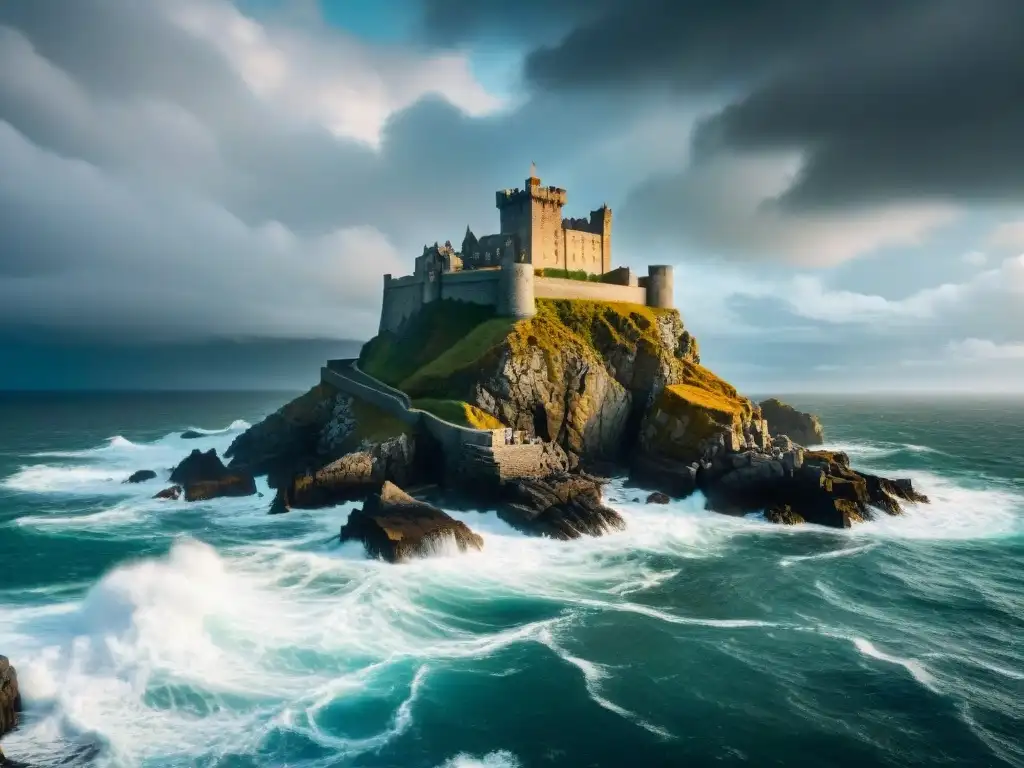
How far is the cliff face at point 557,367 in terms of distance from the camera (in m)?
52.0

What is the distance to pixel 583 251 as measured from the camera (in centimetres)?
7425

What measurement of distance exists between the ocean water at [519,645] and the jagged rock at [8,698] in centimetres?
47

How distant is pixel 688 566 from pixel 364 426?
28.2 metres

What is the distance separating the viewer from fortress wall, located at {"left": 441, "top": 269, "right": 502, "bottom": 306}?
201ft

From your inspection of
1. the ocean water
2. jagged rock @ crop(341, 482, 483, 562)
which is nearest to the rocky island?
jagged rock @ crop(341, 482, 483, 562)

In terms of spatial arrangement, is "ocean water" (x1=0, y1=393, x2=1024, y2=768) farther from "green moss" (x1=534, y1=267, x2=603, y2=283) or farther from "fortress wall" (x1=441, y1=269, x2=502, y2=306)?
"green moss" (x1=534, y1=267, x2=603, y2=283)

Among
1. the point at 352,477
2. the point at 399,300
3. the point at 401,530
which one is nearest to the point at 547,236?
the point at 399,300

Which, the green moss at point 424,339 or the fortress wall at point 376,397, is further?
the green moss at point 424,339

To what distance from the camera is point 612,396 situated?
56938mm

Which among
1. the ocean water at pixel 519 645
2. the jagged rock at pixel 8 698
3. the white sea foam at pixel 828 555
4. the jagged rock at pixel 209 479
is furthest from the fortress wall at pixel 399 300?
the jagged rock at pixel 8 698

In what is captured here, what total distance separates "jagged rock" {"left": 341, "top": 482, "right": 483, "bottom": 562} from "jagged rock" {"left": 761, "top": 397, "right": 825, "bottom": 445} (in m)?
60.9

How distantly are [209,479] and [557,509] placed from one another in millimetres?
30531

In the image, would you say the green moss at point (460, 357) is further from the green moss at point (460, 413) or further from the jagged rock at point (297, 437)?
the jagged rock at point (297, 437)

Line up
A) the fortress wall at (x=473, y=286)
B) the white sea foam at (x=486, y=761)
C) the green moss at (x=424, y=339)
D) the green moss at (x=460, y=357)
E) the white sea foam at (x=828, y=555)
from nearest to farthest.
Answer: the white sea foam at (x=486, y=761) < the white sea foam at (x=828, y=555) < the green moss at (x=460, y=357) < the green moss at (x=424, y=339) < the fortress wall at (x=473, y=286)
